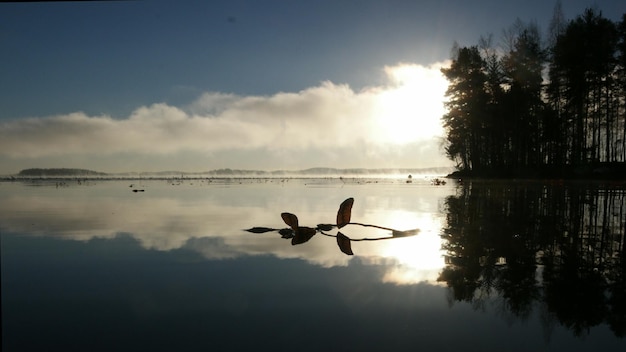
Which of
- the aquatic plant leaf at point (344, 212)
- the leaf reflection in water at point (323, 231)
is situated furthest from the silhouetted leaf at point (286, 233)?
the aquatic plant leaf at point (344, 212)

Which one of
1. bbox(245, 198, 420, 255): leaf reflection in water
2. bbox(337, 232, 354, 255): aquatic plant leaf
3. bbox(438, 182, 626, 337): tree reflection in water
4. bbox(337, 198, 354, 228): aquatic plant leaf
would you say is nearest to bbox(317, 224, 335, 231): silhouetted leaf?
bbox(245, 198, 420, 255): leaf reflection in water

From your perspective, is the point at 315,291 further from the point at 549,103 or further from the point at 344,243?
the point at 549,103

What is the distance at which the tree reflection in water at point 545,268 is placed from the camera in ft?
11.1

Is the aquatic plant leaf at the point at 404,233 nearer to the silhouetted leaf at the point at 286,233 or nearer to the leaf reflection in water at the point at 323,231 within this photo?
the leaf reflection in water at the point at 323,231

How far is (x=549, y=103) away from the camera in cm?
3750

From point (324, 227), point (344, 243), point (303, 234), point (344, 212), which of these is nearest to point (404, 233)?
point (344, 212)

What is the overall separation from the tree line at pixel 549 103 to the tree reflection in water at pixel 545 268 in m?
30.1

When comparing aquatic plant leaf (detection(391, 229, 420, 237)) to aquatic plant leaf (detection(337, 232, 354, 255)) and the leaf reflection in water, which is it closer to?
the leaf reflection in water

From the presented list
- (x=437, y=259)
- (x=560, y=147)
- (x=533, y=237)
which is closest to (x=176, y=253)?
(x=437, y=259)

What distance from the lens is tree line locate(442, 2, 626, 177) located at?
105ft

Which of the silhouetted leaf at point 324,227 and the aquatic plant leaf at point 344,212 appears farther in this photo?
the silhouetted leaf at point 324,227

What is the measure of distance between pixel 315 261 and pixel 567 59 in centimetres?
3682

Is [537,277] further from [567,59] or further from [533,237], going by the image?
[567,59]

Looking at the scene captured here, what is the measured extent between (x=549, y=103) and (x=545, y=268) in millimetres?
39435
